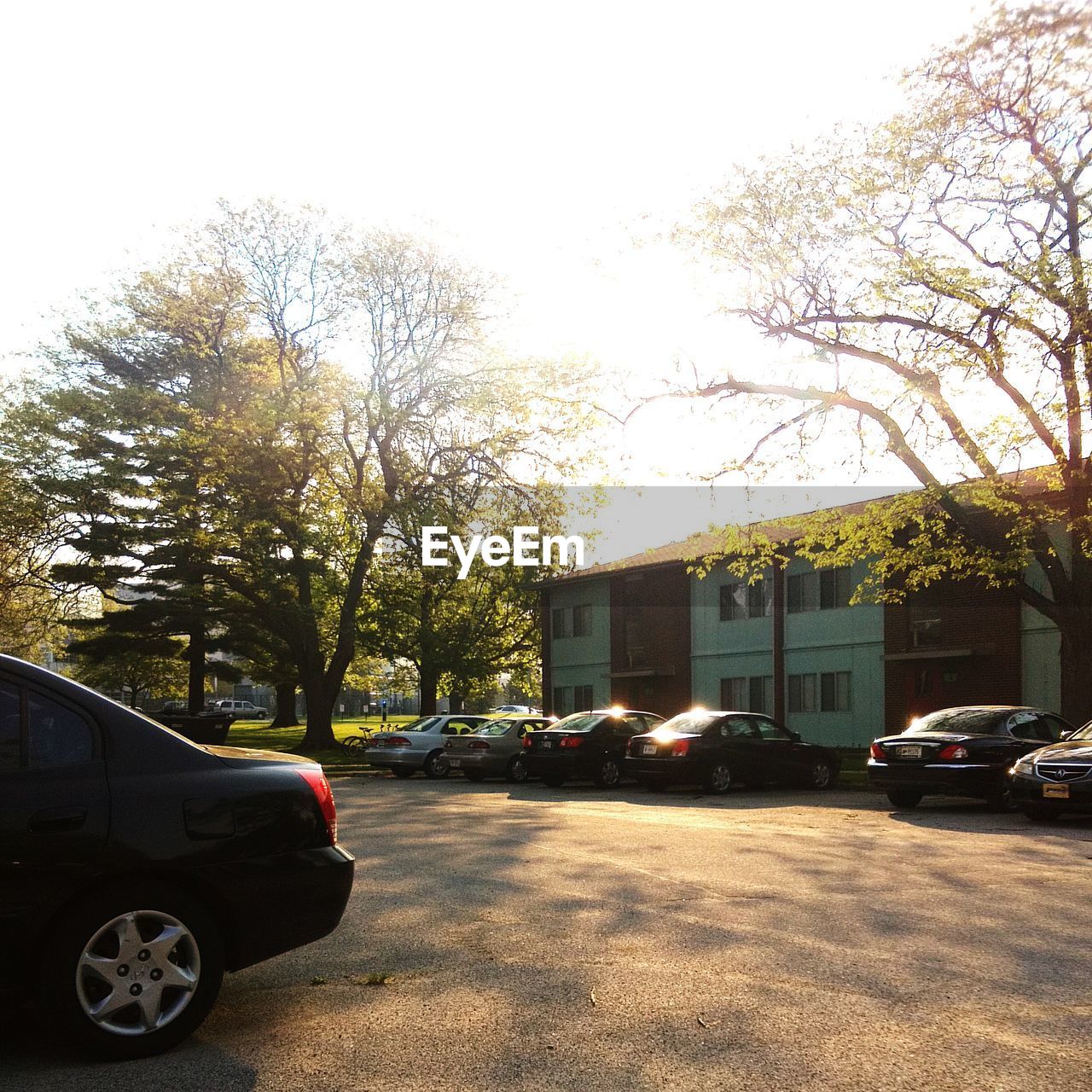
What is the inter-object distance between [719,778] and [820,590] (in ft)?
46.4

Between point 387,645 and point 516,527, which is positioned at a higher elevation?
point 516,527

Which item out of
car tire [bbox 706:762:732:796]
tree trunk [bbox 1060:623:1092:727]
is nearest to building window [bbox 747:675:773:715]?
tree trunk [bbox 1060:623:1092:727]

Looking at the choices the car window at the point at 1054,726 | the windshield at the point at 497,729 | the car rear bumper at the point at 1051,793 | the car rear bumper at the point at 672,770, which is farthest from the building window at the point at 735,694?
the car rear bumper at the point at 1051,793

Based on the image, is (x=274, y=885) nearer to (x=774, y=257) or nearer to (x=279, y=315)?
(x=774, y=257)

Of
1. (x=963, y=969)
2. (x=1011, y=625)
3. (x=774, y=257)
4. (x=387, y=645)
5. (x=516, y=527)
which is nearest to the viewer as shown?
(x=963, y=969)

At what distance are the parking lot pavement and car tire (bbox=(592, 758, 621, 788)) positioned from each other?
11567 mm

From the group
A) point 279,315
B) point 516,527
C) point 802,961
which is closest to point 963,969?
point 802,961

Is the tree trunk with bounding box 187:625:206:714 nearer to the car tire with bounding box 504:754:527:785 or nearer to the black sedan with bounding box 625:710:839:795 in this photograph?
the car tire with bounding box 504:754:527:785

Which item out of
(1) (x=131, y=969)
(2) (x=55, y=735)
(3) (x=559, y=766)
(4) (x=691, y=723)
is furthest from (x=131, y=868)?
(3) (x=559, y=766)

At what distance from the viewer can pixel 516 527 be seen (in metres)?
34.8

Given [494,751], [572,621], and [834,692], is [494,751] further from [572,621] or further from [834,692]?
[572,621]

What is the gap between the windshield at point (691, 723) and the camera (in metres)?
21.1

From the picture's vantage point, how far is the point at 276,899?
521 centimetres

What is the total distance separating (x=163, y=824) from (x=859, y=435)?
2150 centimetres
